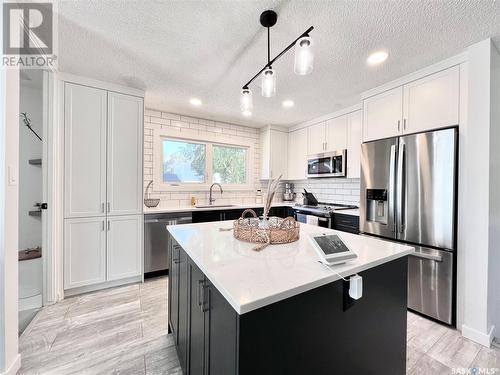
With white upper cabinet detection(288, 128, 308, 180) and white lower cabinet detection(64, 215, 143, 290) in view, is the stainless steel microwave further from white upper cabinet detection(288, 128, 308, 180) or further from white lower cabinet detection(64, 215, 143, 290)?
white lower cabinet detection(64, 215, 143, 290)

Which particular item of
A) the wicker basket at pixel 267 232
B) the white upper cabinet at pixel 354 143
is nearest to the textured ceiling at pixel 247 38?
the white upper cabinet at pixel 354 143

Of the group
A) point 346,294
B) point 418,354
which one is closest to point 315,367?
point 346,294

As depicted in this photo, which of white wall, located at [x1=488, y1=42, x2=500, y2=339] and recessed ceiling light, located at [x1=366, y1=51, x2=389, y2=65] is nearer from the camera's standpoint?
white wall, located at [x1=488, y1=42, x2=500, y2=339]

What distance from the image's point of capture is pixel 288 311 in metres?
0.80

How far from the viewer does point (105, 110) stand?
2600 mm

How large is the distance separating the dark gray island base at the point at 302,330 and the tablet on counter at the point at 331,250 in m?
0.10

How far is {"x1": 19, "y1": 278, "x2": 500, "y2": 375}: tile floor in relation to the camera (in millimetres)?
1557

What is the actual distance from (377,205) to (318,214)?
0.92 meters

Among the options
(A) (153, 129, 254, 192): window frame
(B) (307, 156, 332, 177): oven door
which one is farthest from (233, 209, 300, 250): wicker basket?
(A) (153, 129, 254, 192): window frame

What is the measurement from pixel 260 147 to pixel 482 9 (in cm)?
334

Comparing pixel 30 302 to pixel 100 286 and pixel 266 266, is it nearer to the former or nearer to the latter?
pixel 100 286

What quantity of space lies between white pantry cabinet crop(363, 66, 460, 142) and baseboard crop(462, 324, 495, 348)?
67.9 inches

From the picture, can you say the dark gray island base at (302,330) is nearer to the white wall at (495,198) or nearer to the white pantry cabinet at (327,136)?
the white wall at (495,198)

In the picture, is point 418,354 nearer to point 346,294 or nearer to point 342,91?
point 346,294
